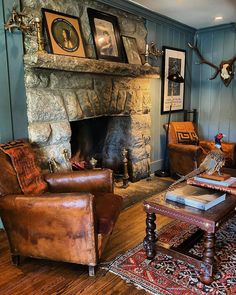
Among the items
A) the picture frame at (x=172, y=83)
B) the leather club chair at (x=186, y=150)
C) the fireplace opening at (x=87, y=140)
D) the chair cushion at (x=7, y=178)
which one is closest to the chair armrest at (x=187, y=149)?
the leather club chair at (x=186, y=150)

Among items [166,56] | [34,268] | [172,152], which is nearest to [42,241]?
[34,268]

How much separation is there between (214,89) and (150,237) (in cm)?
337

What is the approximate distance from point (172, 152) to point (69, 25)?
2.17 meters

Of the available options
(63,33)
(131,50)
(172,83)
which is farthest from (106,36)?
(172,83)

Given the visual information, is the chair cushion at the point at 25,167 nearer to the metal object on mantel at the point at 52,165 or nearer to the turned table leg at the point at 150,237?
the metal object on mantel at the point at 52,165

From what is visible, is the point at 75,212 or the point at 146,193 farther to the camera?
the point at 146,193

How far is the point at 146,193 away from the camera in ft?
11.2

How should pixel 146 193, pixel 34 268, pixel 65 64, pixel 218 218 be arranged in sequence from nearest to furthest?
1. pixel 218 218
2. pixel 34 268
3. pixel 65 64
4. pixel 146 193

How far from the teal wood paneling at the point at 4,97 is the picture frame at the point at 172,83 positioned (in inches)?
98.1

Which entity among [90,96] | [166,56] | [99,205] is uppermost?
[166,56]

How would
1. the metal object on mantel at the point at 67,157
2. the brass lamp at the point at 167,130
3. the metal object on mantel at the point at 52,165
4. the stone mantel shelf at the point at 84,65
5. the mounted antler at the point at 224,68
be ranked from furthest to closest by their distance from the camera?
1. the mounted antler at the point at 224,68
2. the brass lamp at the point at 167,130
3. the metal object on mantel at the point at 67,157
4. the metal object on mantel at the point at 52,165
5. the stone mantel shelf at the point at 84,65

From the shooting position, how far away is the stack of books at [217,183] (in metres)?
2.04

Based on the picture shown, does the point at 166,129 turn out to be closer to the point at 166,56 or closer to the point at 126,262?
the point at 166,56

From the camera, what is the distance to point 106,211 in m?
1.91
